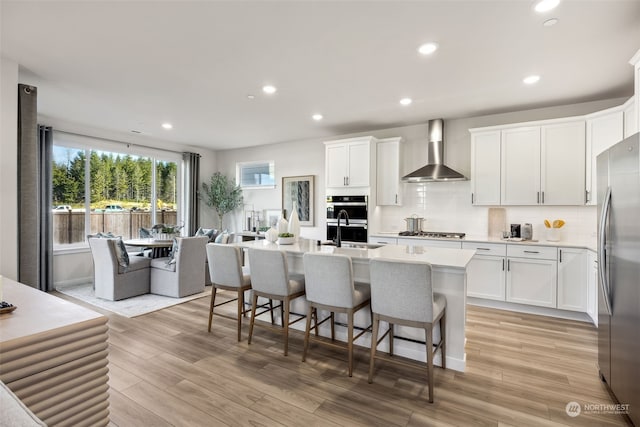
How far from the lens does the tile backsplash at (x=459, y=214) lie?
14.1ft

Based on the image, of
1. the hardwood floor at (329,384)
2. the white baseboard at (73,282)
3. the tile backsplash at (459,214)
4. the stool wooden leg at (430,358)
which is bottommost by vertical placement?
the hardwood floor at (329,384)

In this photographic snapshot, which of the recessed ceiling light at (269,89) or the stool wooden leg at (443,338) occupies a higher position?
the recessed ceiling light at (269,89)

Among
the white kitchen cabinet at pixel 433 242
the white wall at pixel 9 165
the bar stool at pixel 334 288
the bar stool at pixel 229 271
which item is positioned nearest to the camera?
the bar stool at pixel 334 288

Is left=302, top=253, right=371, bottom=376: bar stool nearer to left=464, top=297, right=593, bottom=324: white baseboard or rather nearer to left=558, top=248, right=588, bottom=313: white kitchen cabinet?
left=464, top=297, right=593, bottom=324: white baseboard

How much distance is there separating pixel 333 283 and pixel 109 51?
2937 mm

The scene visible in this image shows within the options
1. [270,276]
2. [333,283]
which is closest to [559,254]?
[333,283]

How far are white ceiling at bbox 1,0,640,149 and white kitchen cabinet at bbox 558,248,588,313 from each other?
6.50 ft

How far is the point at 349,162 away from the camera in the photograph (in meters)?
5.40

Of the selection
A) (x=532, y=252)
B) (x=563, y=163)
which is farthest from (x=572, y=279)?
(x=563, y=163)

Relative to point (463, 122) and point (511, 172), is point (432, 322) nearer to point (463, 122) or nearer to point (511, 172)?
point (511, 172)

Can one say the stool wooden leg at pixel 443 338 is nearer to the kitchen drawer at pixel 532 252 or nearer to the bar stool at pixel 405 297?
the bar stool at pixel 405 297

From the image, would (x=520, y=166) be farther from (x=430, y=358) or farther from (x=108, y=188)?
(x=108, y=188)

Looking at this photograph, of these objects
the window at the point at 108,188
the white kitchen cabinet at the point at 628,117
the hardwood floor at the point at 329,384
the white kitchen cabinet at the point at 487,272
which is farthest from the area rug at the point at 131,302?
the white kitchen cabinet at the point at 628,117

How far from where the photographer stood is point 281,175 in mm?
6910
